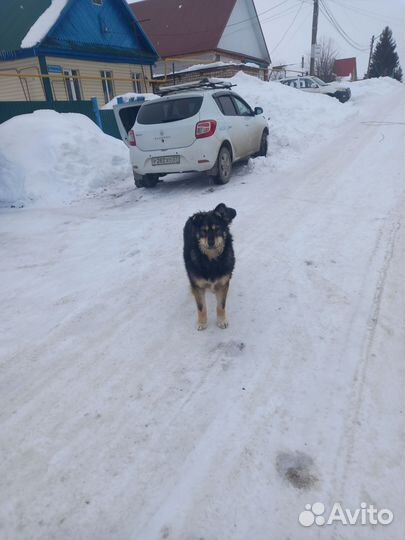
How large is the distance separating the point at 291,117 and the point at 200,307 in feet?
41.7

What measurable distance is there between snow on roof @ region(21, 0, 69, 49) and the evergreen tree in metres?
62.0

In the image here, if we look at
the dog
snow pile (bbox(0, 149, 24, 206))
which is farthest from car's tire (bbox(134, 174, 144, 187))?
the dog

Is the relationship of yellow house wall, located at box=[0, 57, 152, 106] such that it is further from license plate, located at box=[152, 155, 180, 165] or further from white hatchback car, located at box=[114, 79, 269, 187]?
license plate, located at box=[152, 155, 180, 165]

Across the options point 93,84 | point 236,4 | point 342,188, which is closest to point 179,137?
point 342,188

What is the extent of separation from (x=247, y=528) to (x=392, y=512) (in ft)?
2.56

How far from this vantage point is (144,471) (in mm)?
2246

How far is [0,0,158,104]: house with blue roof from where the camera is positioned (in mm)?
17062

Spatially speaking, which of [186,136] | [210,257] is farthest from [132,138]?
[210,257]

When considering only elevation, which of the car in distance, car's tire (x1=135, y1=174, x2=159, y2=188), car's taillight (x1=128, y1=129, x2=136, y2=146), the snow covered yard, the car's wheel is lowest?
the snow covered yard

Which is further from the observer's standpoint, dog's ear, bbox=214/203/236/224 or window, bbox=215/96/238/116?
window, bbox=215/96/238/116

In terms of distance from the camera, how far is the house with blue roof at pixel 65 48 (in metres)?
17.1

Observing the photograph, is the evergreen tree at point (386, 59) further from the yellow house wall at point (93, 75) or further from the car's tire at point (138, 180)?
Answer: the car's tire at point (138, 180)

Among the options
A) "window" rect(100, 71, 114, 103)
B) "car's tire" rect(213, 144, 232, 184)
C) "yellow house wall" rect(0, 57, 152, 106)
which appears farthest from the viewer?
"window" rect(100, 71, 114, 103)

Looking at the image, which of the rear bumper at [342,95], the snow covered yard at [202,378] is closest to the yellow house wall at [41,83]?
the rear bumper at [342,95]
